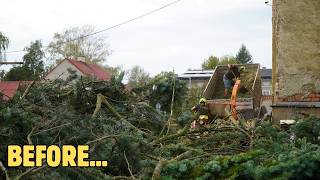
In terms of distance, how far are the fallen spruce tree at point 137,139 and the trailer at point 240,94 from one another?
18.0ft

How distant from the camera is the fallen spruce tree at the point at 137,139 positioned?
457 centimetres

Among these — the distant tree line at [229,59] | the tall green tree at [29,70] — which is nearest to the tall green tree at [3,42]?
the tall green tree at [29,70]

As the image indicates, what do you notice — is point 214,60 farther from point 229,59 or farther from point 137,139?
point 137,139

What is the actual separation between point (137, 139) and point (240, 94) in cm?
1009

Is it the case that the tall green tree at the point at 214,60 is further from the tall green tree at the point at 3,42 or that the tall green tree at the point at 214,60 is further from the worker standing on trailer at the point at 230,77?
the worker standing on trailer at the point at 230,77

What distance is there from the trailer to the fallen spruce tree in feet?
18.0

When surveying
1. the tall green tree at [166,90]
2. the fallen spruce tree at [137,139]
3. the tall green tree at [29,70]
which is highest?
the tall green tree at [29,70]

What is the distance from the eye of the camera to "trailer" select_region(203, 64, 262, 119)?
13117 millimetres

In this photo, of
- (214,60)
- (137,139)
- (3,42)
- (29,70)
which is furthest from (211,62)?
(137,139)

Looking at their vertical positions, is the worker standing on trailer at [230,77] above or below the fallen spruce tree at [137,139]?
above

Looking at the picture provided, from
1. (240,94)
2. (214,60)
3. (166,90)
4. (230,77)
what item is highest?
(214,60)

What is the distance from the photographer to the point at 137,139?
5.27 m

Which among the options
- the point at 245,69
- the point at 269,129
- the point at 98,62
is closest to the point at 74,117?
the point at 269,129

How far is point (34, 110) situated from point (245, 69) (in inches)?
459
